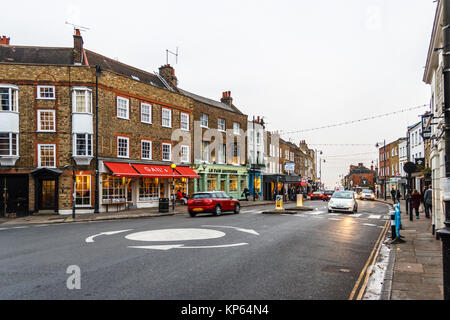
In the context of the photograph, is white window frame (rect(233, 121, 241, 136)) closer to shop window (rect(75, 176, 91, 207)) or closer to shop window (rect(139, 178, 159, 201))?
shop window (rect(139, 178, 159, 201))

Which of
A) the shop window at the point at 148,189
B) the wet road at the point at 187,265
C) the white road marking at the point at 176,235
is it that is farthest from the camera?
the shop window at the point at 148,189

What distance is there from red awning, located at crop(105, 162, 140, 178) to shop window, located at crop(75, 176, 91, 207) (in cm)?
171

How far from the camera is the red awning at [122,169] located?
24.8 metres

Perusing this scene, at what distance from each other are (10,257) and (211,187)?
29.0 meters

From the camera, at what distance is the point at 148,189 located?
1153 inches

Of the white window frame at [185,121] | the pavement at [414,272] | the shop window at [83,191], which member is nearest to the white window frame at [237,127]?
the white window frame at [185,121]

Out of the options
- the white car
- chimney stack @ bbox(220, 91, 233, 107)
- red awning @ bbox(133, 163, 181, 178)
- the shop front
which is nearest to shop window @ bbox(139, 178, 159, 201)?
the shop front

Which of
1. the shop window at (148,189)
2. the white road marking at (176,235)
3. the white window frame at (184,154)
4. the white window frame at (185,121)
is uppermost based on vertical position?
the white window frame at (185,121)

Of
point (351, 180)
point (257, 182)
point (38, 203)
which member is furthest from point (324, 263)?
point (351, 180)

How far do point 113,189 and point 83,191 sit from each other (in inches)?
92.4

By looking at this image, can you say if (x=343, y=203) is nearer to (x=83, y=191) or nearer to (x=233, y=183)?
(x=83, y=191)

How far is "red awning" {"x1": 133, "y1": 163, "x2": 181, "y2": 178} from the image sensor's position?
27.3 m

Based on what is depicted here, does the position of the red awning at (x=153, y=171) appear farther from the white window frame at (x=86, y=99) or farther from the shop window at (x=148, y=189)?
the white window frame at (x=86, y=99)
